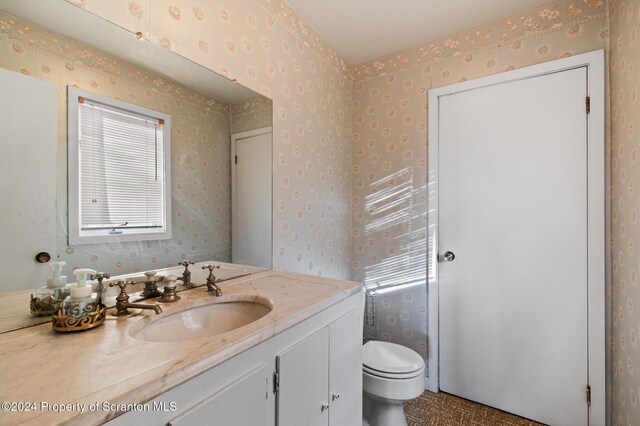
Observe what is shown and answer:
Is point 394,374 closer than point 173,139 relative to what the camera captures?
No

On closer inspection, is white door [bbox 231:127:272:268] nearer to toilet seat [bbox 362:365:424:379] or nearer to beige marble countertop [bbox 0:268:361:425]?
beige marble countertop [bbox 0:268:361:425]

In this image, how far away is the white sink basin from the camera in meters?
0.94

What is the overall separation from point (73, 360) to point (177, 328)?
0.39 metres

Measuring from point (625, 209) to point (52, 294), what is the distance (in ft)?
7.60

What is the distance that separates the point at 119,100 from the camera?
1047 mm

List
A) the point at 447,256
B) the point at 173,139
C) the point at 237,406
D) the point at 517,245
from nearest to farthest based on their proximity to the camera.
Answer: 1. the point at 237,406
2. the point at 173,139
3. the point at 517,245
4. the point at 447,256

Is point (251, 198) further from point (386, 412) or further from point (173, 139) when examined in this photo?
point (386, 412)

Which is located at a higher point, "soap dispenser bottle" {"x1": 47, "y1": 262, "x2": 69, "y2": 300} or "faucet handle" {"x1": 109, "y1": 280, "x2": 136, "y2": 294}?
"soap dispenser bottle" {"x1": 47, "y1": 262, "x2": 69, "y2": 300}

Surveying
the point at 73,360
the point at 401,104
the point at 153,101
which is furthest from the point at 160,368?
the point at 401,104

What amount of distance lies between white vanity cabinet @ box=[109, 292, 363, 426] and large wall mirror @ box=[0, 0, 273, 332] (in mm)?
561

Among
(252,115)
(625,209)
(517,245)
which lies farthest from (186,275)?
(625,209)

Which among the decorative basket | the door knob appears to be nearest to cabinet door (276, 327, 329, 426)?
the decorative basket

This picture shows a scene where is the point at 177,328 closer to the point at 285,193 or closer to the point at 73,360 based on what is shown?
the point at 73,360

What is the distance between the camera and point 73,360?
0.63 m
